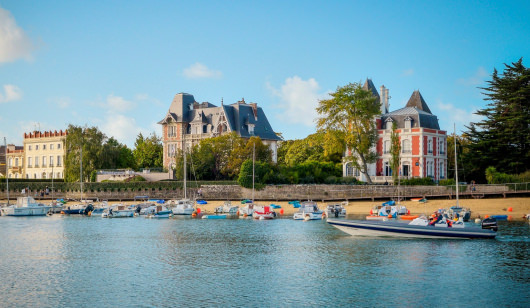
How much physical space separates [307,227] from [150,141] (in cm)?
7599

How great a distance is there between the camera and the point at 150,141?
131000 millimetres

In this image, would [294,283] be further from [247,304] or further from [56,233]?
[56,233]

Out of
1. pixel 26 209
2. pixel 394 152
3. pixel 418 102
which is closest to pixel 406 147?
pixel 394 152

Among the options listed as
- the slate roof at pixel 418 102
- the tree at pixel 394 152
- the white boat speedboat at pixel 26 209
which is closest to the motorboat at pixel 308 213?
the tree at pixel 394 152

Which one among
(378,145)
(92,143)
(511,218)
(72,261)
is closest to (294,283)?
(72,261)

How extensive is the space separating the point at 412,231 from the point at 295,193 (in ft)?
131

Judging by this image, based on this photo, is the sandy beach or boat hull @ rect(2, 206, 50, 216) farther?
boat hull @ rect(2, 206, 50, 216)

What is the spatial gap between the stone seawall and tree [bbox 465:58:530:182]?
11.1m

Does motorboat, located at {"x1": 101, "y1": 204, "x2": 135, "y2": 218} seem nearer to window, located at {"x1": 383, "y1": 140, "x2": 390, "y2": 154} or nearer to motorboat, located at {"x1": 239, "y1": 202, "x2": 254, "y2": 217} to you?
motorboat, located at {"x1": 239, "y1": 202, "x2": 254, "y2": 217}

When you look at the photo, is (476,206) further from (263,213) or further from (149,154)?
(149,154)

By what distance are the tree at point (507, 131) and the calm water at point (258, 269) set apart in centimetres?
2842

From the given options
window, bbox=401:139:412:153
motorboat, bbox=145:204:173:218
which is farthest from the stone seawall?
motorboat, bbox=145:204:173:218

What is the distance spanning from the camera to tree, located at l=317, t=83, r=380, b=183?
8638cm

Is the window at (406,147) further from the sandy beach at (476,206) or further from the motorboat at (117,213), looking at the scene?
the motorboat at (117,213)
